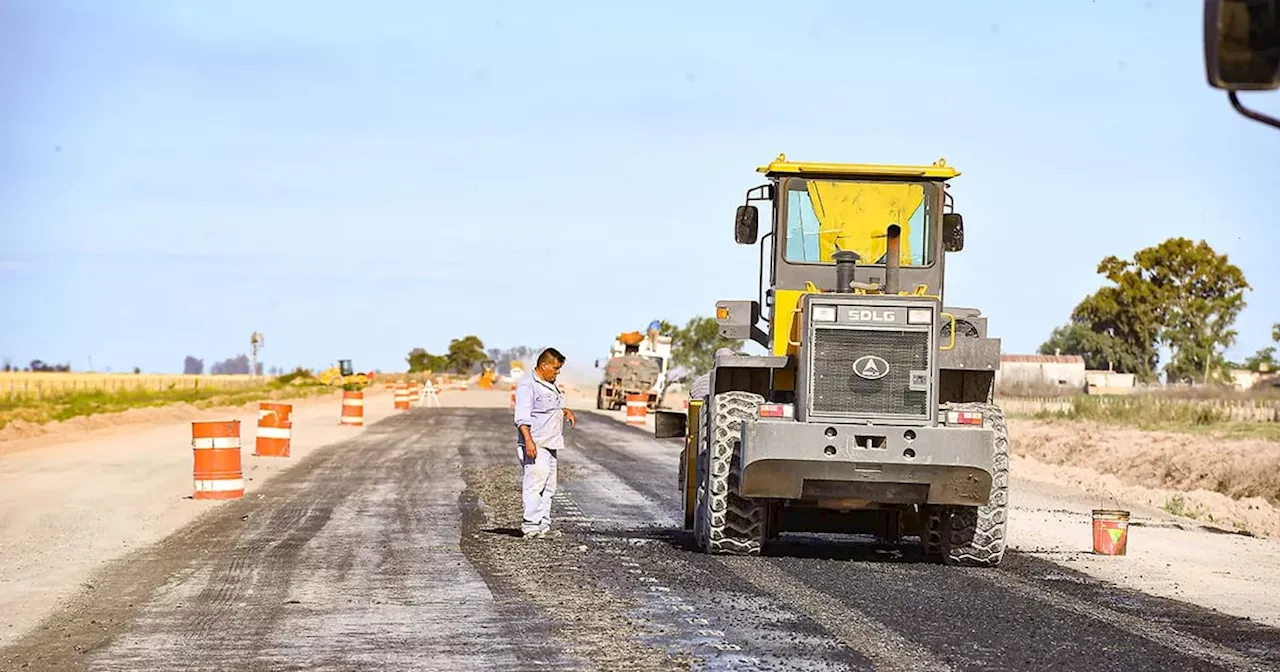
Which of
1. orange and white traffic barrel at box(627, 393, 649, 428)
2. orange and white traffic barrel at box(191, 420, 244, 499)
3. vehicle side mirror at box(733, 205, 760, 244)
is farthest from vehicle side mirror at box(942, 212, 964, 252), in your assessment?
orange and white traffic barrel at box(627, 393, 649, 428)

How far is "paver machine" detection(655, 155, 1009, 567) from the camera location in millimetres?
13219

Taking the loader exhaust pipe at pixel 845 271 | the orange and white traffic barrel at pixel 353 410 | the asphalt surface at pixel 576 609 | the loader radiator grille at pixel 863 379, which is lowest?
the asphalt surface at pixel 576 609

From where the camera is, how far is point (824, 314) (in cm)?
1338

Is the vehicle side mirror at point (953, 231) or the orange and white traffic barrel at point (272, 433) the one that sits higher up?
the vehicle side mirror at point (953, 231)

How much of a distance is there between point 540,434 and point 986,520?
14.1 feet

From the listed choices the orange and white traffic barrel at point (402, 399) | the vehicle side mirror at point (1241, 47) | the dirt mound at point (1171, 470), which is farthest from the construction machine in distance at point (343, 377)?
the vehicle side mirror at point (1241, 47)

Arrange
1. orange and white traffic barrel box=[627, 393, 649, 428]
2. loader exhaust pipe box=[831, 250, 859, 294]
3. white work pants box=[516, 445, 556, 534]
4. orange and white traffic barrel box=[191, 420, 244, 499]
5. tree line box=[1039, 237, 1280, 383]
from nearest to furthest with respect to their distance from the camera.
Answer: loader exhaust pipe box=[831, 250, 859, 294] < white work pants box=[516, 445, 556, 534] < orange and white traffic barrel box=[191, 420, 244, 499] < orange and white traffic barrel box=[627, 393, 649, 428] < tree line box=[1039, 237, 1280, 383]

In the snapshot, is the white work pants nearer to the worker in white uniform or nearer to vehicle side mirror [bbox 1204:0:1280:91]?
the worker in white uniform

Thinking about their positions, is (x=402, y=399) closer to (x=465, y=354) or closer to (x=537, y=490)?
(x=537, y=490)

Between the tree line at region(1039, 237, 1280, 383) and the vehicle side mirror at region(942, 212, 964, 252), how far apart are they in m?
65.4

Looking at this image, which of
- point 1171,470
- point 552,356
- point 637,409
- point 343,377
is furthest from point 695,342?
point 552,356

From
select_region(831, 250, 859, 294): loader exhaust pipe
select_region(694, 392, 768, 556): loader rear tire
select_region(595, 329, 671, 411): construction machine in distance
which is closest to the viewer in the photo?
select_region(694, 392, 768, 556): loader rear tire

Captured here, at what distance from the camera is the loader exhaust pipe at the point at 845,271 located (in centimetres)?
1401

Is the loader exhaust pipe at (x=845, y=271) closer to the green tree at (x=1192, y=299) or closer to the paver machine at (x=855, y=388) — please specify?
the paver machine at (x=855, y=388)
